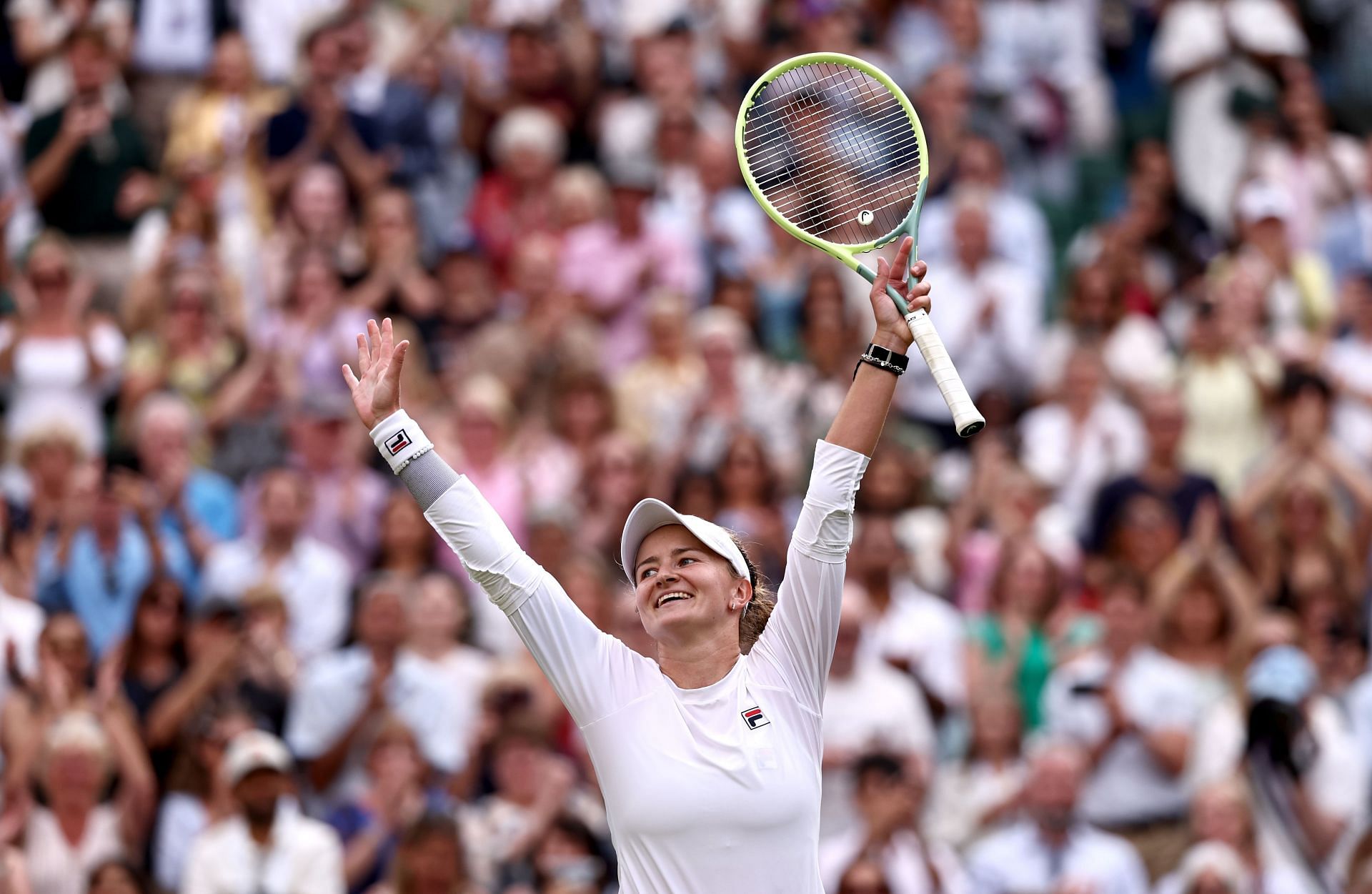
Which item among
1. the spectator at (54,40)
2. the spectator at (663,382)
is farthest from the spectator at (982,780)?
the spectator at (54,40)

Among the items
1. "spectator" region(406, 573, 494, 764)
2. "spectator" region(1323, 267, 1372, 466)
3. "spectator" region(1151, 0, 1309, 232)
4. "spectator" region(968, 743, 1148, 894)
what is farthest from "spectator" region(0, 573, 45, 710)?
"spectator" region(1151, 0, 1309, 232)

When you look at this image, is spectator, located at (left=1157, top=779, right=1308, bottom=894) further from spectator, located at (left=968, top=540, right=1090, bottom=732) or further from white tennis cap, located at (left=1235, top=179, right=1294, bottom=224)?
white tennis cap, located at (left=1235, top=179, right=1294, bottom=224)

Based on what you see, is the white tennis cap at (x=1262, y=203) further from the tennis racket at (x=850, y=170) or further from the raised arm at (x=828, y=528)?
the raised arm at (x=828, y=528)

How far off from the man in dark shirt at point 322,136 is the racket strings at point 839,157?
88.2 inches

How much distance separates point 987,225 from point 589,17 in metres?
3.17

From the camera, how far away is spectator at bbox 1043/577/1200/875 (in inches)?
381

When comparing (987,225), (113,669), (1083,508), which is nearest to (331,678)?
(113,669)

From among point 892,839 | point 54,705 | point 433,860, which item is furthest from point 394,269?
point 892,839

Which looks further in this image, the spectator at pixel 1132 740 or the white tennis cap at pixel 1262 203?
the white tennis cap at pixel 1262 203

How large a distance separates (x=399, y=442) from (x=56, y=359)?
21.1 ft

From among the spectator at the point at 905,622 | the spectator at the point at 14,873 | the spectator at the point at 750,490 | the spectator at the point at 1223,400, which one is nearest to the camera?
the spectator at the point at 14,873

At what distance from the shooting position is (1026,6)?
47.6 ft

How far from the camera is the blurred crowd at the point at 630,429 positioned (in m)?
9.23

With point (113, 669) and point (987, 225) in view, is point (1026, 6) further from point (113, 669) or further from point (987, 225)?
point (113, 669)
